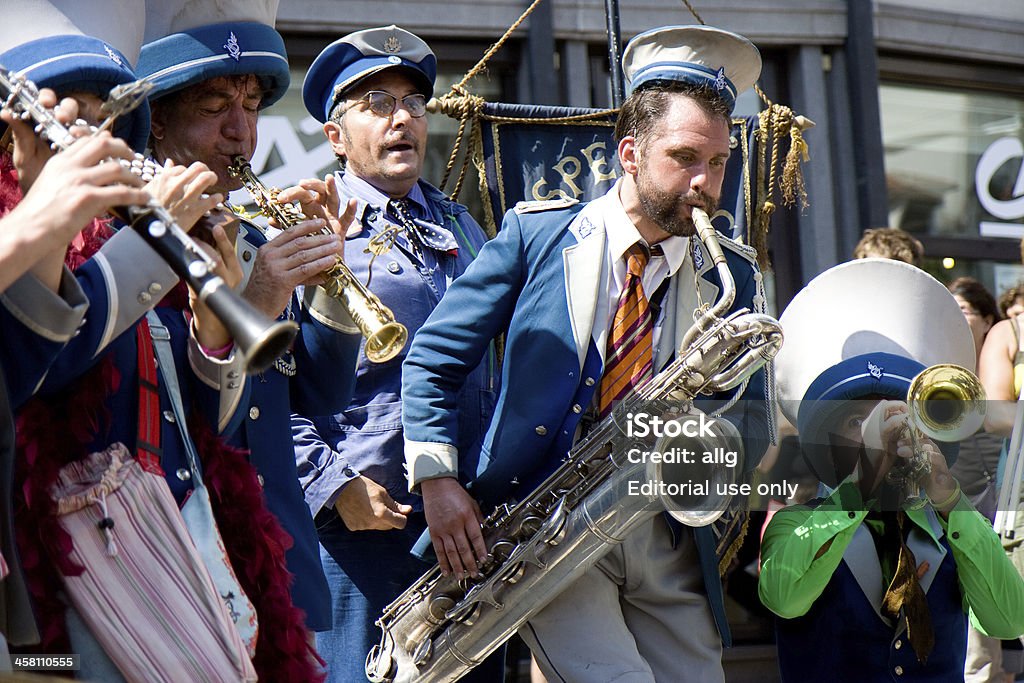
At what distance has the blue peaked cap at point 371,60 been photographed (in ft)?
15.0

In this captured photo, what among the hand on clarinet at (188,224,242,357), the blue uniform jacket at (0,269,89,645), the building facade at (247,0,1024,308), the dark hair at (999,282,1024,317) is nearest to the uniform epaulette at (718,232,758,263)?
the hand on clarinet at (188,224,242,357)

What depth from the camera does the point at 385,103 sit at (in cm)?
459

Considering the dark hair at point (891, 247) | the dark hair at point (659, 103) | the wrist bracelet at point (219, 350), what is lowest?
the wrist bracelet at point (219, 350)

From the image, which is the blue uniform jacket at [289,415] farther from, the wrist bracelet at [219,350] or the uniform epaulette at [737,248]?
the uniform epaulette at [737,248]

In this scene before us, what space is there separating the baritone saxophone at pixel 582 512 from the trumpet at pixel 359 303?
0.77 m

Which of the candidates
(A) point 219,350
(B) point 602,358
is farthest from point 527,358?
(A) point 219,350

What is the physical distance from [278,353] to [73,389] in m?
0.55

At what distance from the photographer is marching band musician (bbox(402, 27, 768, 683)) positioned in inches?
150

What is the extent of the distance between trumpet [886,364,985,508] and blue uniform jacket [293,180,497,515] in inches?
46.8

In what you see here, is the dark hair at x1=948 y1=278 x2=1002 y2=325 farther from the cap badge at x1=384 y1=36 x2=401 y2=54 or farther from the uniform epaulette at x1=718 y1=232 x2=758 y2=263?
the cap badge at x1=384 y1=36 x2=401 y2=54

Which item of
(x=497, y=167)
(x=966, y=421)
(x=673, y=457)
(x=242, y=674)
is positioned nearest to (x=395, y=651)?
(x=673, y=457)

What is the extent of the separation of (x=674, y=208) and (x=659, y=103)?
0.33 meters

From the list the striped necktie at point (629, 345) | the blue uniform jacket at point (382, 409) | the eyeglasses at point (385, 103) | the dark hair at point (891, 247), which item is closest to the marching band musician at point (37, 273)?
the blue uniform jacket at point (382, 409)

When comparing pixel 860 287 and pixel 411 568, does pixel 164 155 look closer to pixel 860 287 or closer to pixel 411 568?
pixel 411 568
